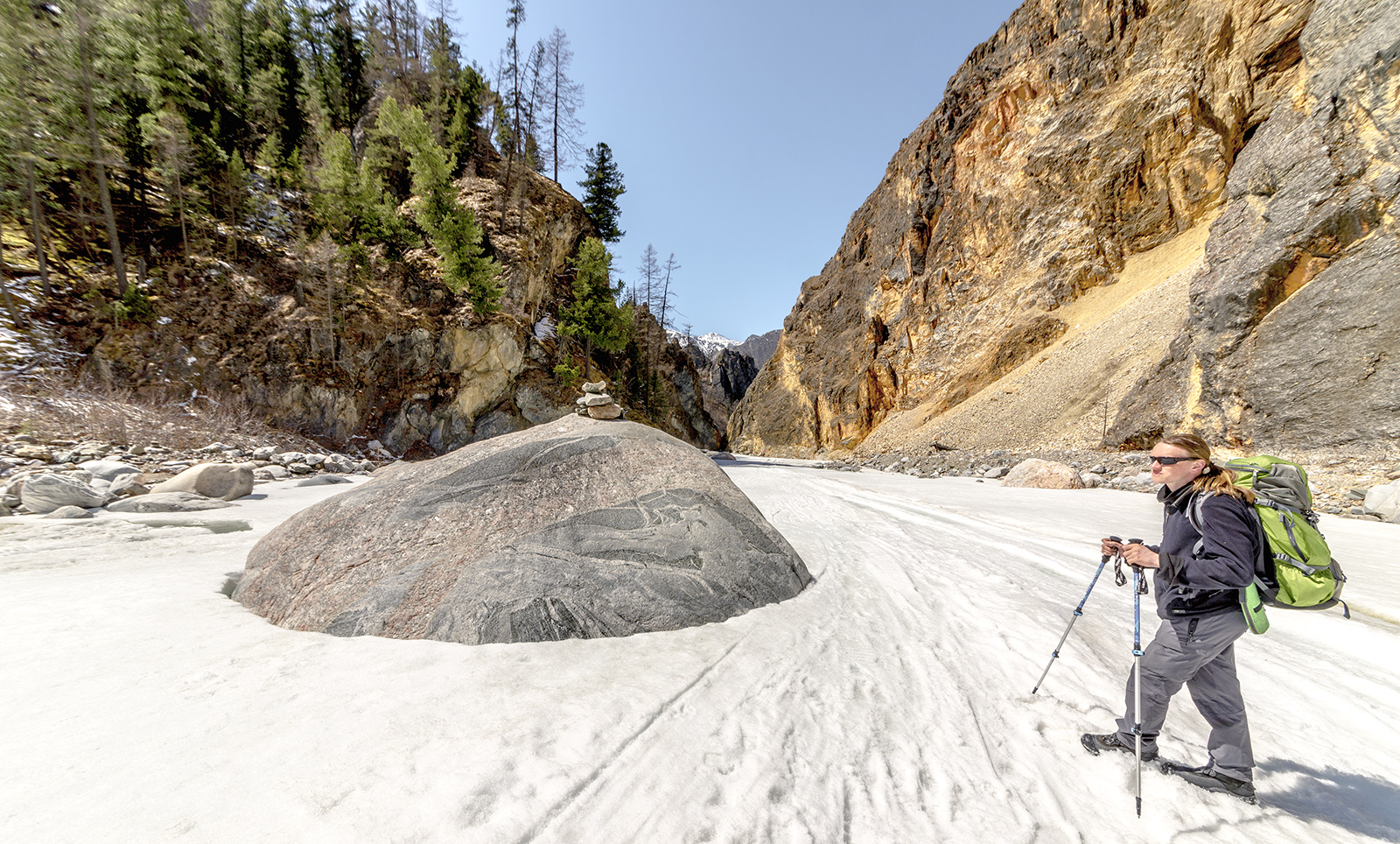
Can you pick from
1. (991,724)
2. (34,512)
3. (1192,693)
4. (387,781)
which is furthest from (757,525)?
(34,512)

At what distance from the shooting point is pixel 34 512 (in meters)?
5.93

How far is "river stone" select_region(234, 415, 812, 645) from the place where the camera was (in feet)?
10.5

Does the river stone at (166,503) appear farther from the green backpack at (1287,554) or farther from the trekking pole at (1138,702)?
the green backpack at (1287,554)

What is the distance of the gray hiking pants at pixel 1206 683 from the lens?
2080 mm

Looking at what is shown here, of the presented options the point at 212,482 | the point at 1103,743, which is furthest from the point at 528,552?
the point at 212,482

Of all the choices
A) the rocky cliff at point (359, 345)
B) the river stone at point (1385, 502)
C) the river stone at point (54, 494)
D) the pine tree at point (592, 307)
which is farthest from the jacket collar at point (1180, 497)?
the pine tree at point (592, 307)

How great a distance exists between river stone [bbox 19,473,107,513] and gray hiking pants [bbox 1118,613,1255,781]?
1142cm

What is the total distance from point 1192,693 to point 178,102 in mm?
34053

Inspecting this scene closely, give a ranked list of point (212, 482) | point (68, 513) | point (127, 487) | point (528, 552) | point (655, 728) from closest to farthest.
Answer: point (655, 728) < point (528, 552) < point (68, 513) < point (127, 487) < point (212, 482)

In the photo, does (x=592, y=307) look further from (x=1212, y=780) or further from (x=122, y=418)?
(x=1212, y=780)

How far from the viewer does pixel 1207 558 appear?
2.14 metres

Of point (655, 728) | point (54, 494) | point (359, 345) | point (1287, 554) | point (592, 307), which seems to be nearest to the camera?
point (1287, 554)

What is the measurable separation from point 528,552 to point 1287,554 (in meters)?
4.30

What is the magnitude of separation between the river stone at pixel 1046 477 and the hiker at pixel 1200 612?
494 inches
